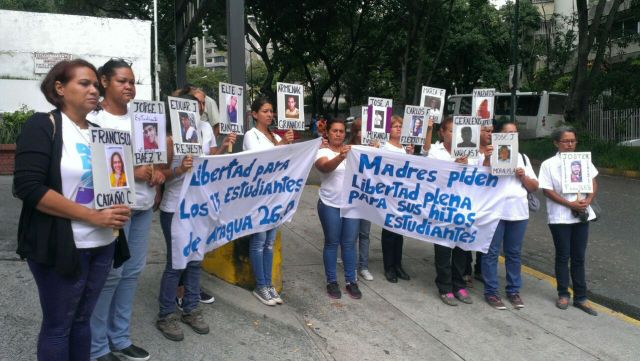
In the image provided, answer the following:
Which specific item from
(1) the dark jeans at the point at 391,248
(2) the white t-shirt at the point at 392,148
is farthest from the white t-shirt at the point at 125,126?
(1) the dark jeans at the point at 391,248

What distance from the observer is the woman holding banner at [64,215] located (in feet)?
8.25

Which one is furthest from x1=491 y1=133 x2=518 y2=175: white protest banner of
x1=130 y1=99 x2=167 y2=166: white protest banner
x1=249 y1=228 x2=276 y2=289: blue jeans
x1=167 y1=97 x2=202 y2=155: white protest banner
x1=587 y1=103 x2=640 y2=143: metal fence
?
x1=587 y1=103 x2=640 y2=143: metal fence

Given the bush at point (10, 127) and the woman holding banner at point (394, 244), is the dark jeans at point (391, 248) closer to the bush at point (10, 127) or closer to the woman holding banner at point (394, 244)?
the woman holding banner at point (394, 244)

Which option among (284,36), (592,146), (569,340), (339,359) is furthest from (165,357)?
(284,36)

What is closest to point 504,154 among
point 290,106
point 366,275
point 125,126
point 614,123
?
point 366,275

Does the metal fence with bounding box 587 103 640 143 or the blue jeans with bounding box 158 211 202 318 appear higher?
the metal fence with bounding box 587 103 640 143

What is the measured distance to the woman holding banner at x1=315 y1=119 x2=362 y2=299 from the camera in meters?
5.00

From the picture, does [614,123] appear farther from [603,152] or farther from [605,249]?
[605,249]

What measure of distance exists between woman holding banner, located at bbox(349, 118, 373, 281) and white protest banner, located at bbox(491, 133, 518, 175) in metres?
1.30

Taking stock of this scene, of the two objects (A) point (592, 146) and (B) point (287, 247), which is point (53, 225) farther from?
(A) point (592, 146)

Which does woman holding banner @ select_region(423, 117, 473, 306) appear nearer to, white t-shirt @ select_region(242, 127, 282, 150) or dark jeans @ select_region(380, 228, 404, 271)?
dark jeans @ select_region(380, 228, 404, 271)

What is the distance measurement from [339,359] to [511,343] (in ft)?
4.86

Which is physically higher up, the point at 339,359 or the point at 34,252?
the point at 34,252

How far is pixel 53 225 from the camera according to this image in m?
2.55
